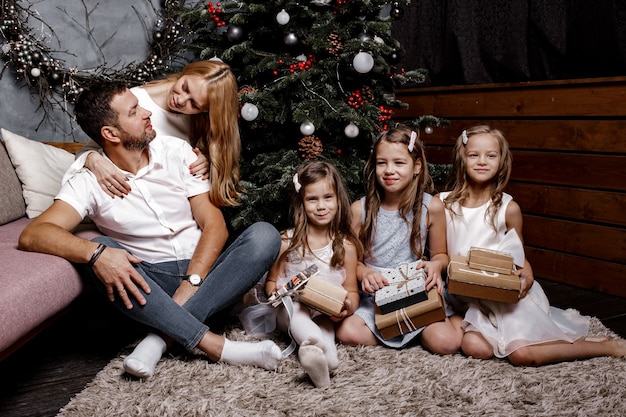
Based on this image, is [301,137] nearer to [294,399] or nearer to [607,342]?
[294,399]

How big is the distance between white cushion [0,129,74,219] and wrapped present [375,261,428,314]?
165cm

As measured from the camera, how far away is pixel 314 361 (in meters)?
1.55

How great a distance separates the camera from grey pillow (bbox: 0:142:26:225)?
7.73 ft

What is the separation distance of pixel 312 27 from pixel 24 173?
150 cm

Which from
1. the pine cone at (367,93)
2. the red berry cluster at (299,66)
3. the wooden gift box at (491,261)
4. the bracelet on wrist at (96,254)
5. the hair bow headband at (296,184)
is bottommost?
the bracelet on wrist at (96,254)

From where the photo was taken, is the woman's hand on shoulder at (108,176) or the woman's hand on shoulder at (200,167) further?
the woman's hand on shoulder at (200,167)

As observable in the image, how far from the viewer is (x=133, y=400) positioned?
60.8 inches

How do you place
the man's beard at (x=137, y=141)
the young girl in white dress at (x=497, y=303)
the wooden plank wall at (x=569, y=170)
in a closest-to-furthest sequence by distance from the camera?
the young girl in white dress at (x=497, y=303), the man's beard at (x=137, y=141), the wooden plank wall at (x=569, y=170)

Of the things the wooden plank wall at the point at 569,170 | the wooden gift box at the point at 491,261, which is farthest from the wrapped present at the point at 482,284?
the wooden plank wall at the point at 569,170

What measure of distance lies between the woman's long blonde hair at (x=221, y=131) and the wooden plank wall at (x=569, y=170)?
172 cm

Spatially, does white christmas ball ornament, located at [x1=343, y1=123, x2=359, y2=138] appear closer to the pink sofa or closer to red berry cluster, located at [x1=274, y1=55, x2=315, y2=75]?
red berry cluster, located at [x1=274, y1=55, x2=315, y2=75]

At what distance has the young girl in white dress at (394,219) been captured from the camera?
6.51ft

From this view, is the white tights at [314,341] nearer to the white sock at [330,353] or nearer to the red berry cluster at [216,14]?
the white sock at [330,353]

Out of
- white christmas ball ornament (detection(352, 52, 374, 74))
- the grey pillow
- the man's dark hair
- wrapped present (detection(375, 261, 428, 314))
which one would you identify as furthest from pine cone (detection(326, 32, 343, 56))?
the grey pillow
